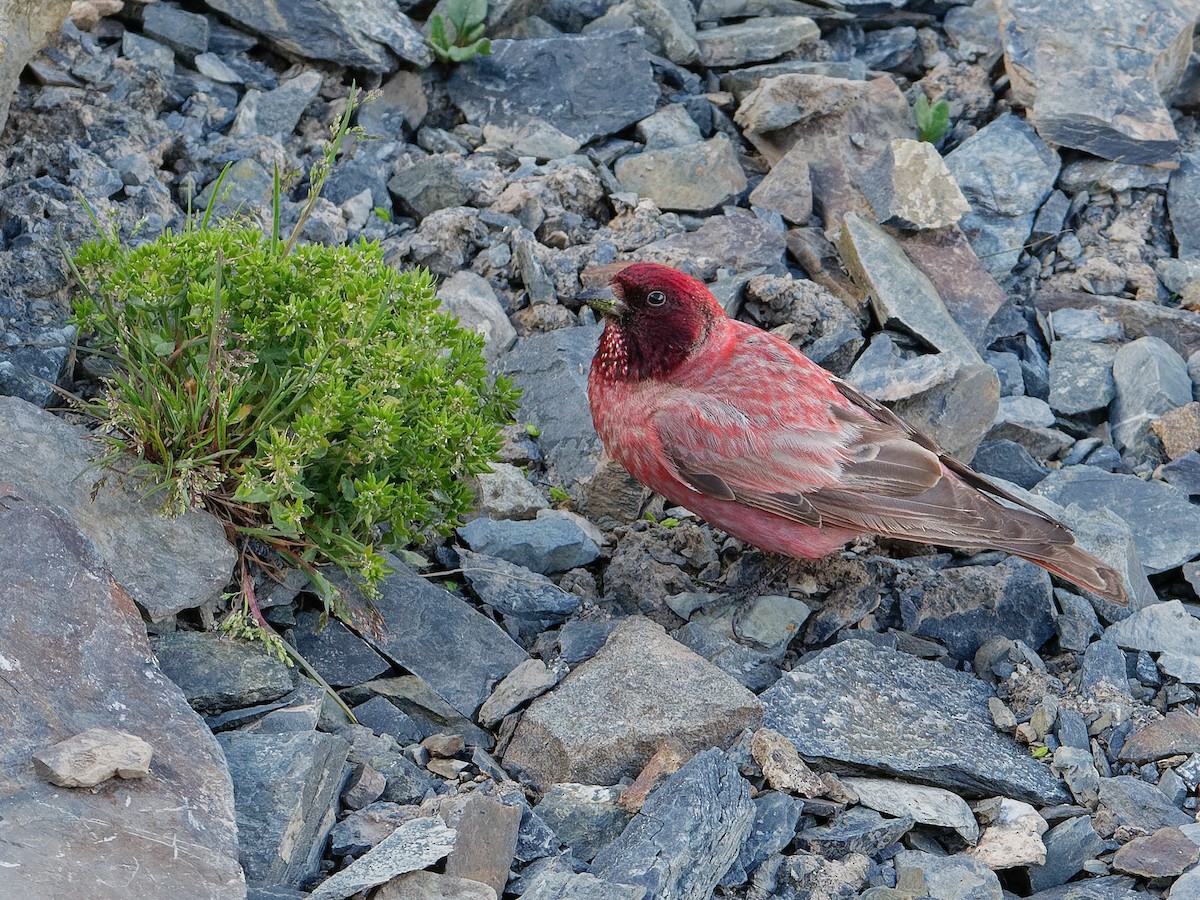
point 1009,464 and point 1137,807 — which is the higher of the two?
point 1137,807

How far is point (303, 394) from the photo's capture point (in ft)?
14.5

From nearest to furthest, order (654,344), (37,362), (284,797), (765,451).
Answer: (284,797) → (37,362) → (765,451) → (654,344)

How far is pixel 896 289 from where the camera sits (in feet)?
22.6

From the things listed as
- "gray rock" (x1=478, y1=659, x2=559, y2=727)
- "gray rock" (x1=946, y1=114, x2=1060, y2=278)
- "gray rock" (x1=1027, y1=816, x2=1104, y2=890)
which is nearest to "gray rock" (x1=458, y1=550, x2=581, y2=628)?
"gray rock" (x1=478, y1=659, x2=559, y2=727)

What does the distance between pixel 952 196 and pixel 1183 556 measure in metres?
2.39

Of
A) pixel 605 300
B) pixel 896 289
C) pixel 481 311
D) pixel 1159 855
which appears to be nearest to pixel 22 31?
pixel 481 311

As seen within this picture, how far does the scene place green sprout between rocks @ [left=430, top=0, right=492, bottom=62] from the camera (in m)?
7.73

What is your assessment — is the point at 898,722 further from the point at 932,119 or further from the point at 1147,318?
the point at 932,119

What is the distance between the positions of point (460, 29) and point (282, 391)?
13.5ft

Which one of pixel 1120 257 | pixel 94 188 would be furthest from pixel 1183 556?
pixel 94 188

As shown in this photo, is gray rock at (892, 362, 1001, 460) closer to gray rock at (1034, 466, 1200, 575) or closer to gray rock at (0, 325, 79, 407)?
gray rock at (1034, 466, 1200, 575)

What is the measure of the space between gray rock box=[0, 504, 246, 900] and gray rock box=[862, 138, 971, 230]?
474cm

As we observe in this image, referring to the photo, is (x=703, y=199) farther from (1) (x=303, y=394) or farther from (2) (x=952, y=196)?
(1) (x=303, y=394)

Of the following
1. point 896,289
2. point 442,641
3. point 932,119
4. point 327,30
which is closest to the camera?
point 442,641
